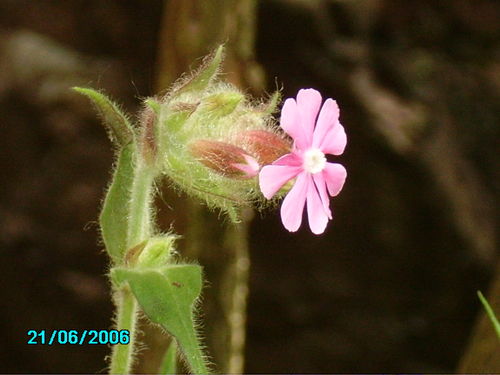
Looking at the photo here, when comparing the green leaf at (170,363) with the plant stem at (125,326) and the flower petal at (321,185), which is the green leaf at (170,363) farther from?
the flower petal at (321,185)

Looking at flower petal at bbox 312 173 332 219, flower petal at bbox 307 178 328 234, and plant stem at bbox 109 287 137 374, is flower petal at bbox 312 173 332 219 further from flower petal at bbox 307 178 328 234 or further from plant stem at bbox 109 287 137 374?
plant stem at bbox 109 287 137 374

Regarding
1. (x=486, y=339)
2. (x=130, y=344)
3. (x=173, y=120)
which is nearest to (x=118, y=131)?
(x=173, y=120)

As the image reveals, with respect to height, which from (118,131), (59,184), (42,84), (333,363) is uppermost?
(42,84)

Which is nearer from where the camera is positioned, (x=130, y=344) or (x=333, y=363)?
(x=130, y=344)

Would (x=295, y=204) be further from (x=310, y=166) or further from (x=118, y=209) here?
(x=118, y=209)

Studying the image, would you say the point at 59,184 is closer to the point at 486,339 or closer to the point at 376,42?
the point at 376,42

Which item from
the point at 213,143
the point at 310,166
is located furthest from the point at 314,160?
the point at 213,143

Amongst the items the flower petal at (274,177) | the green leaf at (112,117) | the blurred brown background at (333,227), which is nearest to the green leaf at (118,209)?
the green leaf at (112,117)
